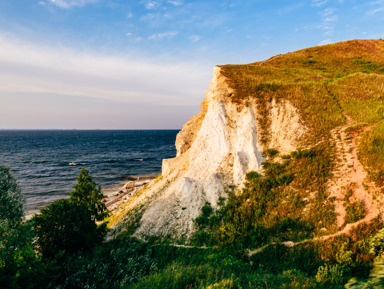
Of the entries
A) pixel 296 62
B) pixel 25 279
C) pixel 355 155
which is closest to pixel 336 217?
pixel 355 155

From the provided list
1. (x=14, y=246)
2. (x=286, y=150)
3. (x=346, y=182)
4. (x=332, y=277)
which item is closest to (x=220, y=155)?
(x=286, y=150)

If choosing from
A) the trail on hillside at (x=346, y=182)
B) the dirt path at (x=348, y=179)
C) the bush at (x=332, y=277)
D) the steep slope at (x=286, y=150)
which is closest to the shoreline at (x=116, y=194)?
the steep slope at (x=286, y=150)

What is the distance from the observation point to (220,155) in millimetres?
23406

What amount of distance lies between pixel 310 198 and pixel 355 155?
6.74m

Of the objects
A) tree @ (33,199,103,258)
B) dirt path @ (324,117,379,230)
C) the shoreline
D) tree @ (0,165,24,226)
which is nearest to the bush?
dirt path @ (324,117,379,230)

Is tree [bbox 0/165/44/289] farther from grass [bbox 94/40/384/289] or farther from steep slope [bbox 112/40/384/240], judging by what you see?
steep slope [bbox 112/40/384/240]

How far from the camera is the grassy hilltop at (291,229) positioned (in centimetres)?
1155

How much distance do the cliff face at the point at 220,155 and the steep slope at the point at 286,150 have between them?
→ 0.11 m

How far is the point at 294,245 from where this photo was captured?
1470 centimetres

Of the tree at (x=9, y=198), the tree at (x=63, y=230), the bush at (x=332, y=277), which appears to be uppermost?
the tree at (x=9, y=198)

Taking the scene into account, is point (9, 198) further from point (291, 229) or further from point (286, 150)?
point (286, 150)

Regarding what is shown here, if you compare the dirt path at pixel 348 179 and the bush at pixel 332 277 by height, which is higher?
the dirt path at pixel 348 179

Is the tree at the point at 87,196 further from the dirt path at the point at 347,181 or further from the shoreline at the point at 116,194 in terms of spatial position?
the shoreline at the point at 116,194

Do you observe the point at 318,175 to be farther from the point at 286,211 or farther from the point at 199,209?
the point at 199,209
